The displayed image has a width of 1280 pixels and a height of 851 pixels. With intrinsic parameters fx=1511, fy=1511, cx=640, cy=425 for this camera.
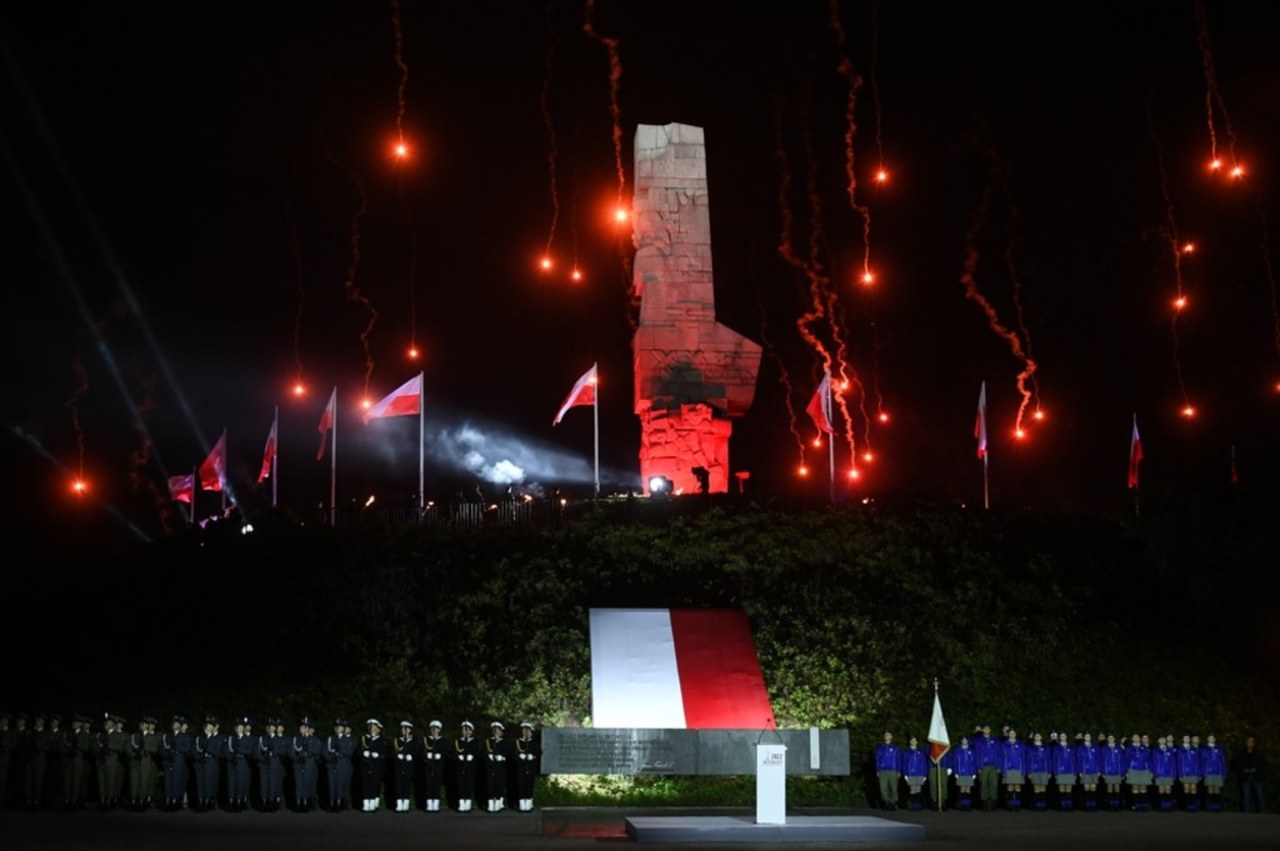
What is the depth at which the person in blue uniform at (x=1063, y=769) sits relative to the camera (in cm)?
1956

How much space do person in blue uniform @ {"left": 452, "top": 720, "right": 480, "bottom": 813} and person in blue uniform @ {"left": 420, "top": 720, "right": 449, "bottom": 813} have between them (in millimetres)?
201

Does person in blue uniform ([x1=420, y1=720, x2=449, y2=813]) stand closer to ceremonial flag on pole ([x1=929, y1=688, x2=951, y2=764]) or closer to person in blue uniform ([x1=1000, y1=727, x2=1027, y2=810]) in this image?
ceremonial flag on pole ([x1=929, y1=688, x2=951, y2=764])

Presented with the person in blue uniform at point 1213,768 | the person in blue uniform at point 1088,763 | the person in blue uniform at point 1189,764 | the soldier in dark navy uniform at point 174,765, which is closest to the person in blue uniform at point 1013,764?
the person in blue uniform at point 1088,763

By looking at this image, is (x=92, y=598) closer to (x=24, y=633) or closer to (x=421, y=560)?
(x=24, y=633)

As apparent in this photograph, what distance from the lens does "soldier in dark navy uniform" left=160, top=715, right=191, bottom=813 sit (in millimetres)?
18734

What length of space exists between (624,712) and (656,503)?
768 cm

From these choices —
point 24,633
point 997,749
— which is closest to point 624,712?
point 997,749

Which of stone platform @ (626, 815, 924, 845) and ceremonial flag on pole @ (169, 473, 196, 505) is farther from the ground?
ceremonial flag on pole @ (169, 473, 196, 505)

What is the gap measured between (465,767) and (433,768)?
1.30 ft

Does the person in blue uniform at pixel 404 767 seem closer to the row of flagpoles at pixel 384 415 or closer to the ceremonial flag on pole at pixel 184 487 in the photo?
the row of flagpoles at pixel 384 415

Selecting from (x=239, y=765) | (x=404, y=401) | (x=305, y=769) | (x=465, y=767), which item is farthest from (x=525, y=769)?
(x=404, y=401)

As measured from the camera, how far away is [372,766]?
61.4ft

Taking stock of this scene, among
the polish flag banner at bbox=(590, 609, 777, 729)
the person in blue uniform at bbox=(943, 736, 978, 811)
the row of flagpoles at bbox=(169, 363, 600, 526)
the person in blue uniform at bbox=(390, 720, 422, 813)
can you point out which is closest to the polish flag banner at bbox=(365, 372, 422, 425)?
the row of flagpoles at bbox=(169, 363, 600, 526)

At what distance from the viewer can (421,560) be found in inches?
1024
